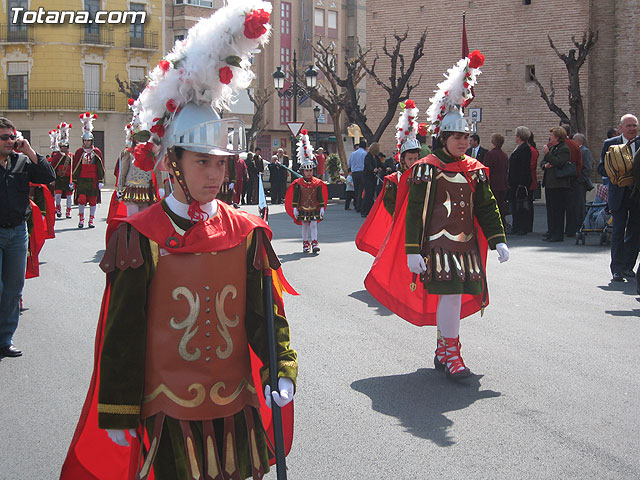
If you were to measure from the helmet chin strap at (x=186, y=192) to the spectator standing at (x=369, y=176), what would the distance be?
1920cm

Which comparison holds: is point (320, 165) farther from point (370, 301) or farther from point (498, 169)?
point (370, 301)

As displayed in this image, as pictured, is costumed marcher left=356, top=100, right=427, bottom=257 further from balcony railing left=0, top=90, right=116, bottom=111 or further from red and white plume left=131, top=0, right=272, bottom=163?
balcony railing left=0, top=90, right=116, bottom=111

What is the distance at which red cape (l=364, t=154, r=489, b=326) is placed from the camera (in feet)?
23.2

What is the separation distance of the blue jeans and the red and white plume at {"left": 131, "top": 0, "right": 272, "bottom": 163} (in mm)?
4091

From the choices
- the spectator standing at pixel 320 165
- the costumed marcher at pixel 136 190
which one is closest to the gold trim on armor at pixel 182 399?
the costumed marcher at pixel 136 190

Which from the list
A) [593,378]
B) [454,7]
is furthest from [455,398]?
[454,7]

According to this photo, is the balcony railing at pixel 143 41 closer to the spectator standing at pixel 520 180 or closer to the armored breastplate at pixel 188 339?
the spectator standing at pixel 520 180

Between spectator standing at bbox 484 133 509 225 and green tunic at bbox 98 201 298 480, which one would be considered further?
spectator standing at bbox 484 133 509 225

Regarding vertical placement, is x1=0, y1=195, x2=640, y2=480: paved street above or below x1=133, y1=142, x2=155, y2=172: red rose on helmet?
below

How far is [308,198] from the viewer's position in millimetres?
14750

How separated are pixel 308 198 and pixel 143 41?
1673 inches

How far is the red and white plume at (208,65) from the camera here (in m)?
3.17

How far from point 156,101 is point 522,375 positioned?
13.9 ft

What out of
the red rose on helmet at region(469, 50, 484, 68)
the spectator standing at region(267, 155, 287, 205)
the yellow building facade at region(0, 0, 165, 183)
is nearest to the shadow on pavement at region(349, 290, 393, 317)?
the red rose on helmet at region(469, 50, 484, 68)
